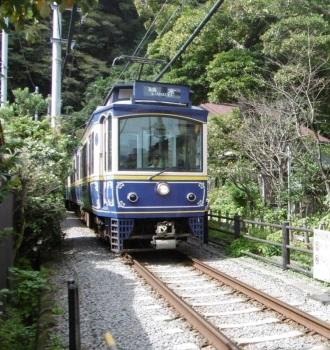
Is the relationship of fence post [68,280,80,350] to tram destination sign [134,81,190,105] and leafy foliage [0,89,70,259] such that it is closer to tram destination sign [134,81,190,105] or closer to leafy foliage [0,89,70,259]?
leafy foliage [0,89,70,259]

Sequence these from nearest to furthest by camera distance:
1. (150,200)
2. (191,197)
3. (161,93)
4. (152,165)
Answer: (150,200) → (152,165) → (191,197) → (161,93)

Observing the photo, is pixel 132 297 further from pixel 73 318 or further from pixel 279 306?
pixel 73 318

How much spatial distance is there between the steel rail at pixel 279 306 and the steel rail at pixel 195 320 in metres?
1.06

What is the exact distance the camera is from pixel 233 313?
21.5 feet

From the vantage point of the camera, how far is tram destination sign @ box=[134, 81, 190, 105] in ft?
34.9

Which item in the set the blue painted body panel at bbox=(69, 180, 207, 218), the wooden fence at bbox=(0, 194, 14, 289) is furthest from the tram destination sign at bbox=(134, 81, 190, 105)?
the wooden fence at bbox=(0, 194, 14, 289)

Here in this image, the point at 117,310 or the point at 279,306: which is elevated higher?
the point at 279,306

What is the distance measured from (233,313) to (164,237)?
416 centimetres

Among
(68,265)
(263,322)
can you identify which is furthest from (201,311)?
(68,265)

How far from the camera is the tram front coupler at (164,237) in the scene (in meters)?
10.5

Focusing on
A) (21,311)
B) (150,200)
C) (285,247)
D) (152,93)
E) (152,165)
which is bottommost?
(21,311)

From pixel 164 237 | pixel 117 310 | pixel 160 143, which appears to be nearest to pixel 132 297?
pixel 117 310

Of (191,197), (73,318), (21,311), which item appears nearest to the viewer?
(73,318)

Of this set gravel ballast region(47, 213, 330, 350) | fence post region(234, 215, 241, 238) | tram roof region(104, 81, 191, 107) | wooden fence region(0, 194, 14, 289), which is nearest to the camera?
gravel ballast region(47, 213, 330, 350)
